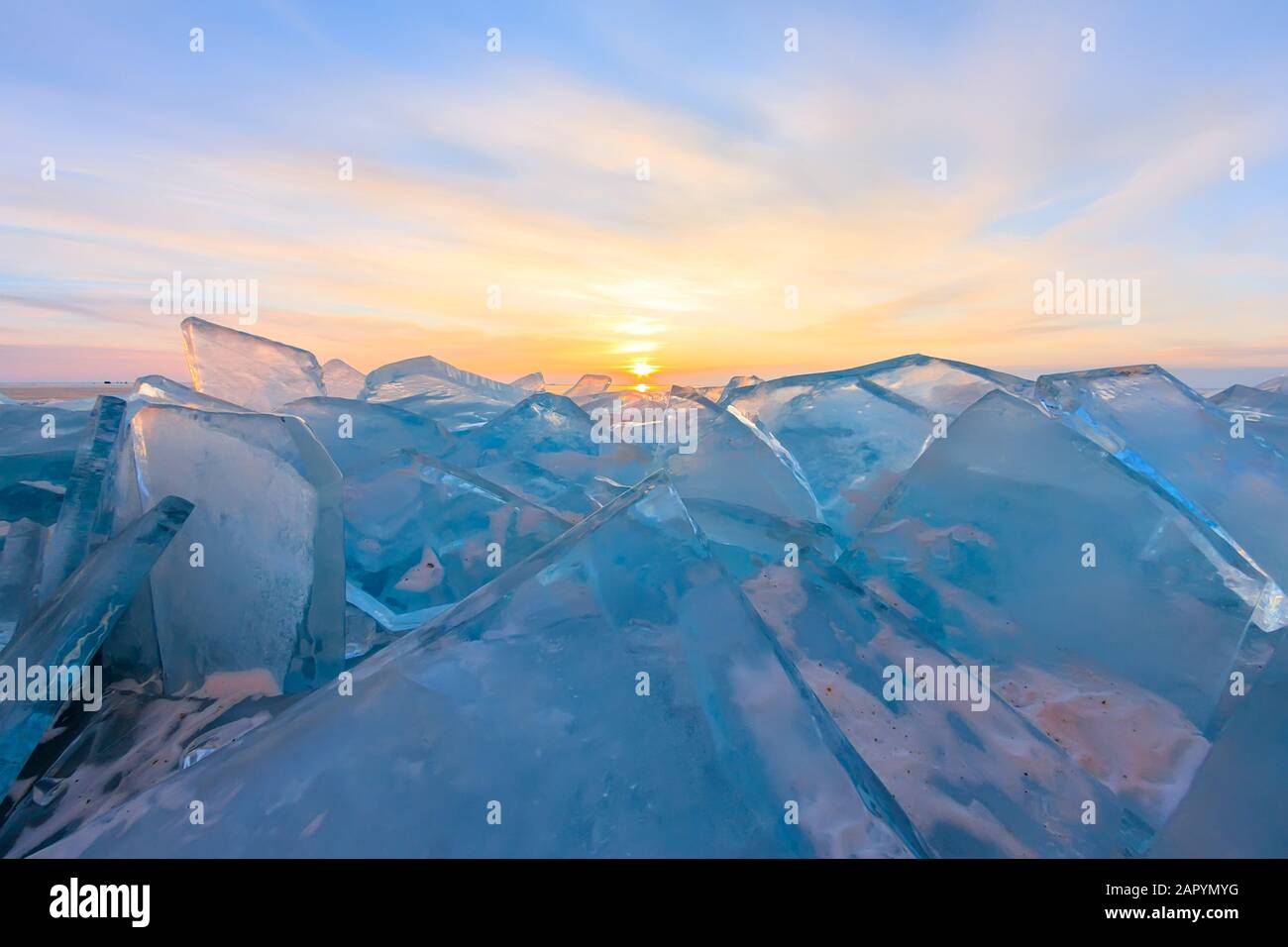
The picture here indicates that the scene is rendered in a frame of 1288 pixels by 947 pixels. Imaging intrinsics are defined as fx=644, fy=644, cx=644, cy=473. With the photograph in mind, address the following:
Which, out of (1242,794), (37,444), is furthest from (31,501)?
(1242,794)

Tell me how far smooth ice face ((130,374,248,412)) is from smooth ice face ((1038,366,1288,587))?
406cm

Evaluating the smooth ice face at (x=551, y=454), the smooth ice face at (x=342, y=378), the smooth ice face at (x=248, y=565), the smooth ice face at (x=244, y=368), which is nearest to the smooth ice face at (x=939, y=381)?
the smooth ice face at (x=551, y=454)

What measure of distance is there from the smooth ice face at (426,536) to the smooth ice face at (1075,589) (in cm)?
167

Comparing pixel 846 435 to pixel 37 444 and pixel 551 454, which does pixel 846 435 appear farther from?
pixel 37 444

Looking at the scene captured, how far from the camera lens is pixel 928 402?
4.35 metres

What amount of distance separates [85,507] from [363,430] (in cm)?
171

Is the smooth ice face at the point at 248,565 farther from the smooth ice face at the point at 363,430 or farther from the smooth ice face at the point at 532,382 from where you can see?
the smooth ice face at the point at 532,382

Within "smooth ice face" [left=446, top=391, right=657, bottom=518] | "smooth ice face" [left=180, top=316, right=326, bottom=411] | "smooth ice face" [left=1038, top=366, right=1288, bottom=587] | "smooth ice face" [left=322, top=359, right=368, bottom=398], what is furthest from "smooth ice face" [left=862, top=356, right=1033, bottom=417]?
"smooth ice face" [left=322, top=359, right=368, bottom=398]

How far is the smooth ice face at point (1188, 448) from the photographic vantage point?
9.44ft

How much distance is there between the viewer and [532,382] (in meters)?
8.99

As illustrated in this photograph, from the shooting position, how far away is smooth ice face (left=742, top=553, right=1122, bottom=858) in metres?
1.60
